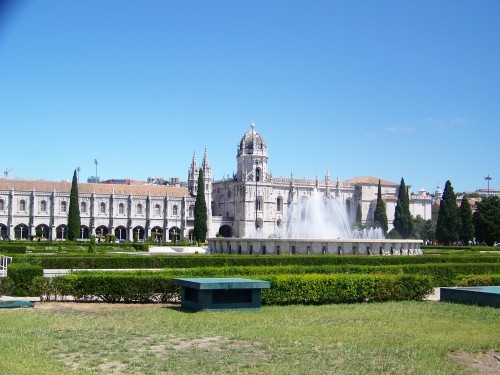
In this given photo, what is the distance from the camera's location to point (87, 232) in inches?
3250

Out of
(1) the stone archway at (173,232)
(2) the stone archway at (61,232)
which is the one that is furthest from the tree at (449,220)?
(2) the stone archway at (61,232)

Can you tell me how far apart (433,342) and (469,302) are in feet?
20.1

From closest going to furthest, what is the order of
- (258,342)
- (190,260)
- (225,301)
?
1. (258,342)
2. (225,301)
3. (190,260)

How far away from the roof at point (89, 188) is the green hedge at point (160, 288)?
65.8m

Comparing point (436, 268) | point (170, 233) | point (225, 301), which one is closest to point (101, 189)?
point (170, 233)

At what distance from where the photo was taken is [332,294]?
16875mm

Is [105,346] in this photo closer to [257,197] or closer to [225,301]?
[225,301]

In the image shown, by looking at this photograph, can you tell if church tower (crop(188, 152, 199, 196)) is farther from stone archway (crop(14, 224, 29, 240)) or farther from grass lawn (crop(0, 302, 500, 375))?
grass lawn (crop(0, 302, 500, 375))

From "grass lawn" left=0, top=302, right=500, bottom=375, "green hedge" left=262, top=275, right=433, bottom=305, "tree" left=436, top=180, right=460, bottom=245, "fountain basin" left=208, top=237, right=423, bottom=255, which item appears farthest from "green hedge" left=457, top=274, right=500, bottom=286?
"tree" left=436, top=180, right=460, bottom=245

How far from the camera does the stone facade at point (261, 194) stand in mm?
89312

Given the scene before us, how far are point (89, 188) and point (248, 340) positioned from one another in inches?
2924

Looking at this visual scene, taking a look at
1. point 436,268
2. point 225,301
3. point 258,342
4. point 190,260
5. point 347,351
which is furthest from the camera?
point 190,260

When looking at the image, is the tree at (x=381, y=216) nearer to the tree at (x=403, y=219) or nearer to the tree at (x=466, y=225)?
the tree at (x=403, y=219)

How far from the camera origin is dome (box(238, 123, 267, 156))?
91.4m
